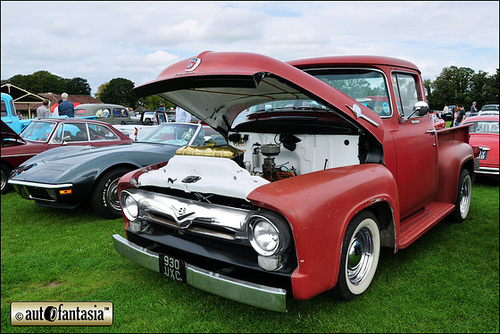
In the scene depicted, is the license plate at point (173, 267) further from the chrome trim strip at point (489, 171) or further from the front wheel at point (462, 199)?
the chrome trim strip at point (489, 171)

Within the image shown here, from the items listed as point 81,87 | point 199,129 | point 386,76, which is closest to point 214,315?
point 386,76

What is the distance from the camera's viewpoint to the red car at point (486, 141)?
7305 mm

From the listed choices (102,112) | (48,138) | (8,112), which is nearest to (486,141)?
(48,138)

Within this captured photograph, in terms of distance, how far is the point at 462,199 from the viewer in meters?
4.98

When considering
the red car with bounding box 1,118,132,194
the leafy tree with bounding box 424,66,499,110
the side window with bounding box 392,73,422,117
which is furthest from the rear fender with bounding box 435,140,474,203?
the leafy tree with bounding box 424,66,499,110

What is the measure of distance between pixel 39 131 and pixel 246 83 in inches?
255

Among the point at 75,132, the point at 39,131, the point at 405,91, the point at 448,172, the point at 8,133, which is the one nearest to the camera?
the point at 405,91

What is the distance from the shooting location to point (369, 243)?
3.00 m

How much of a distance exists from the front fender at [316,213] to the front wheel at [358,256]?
123mm

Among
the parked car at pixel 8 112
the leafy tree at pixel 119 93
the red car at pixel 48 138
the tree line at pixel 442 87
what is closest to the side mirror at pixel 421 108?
the red car at pixel 48 138

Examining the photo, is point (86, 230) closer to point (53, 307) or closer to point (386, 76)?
point (53, 307)

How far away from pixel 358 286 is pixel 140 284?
6.04ft

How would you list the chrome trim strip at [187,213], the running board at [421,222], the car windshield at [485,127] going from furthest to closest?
the car windshield at [485,127] → the running board at [421,222] → the chrome trim strip at [187,213]

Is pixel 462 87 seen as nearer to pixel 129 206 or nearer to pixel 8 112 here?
pixel 8 112
